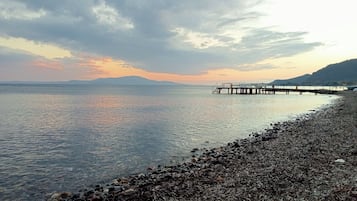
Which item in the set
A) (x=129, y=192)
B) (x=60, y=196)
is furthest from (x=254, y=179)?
(x=60, y=196)

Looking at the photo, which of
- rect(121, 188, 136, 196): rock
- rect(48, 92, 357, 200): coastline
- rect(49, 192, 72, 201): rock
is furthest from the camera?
rect(49, 192, 72, 201): rock

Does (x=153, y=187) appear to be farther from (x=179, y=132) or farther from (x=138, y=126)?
(x=138, y=126)

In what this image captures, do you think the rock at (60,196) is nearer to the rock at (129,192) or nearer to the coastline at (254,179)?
the coastline at (254,179)

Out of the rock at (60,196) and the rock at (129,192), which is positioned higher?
the rock at (129,192)

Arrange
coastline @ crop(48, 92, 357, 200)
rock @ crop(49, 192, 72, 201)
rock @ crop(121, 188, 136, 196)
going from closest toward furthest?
coastline @ crop(48, 92, 357, 200) < rock @ crop(121, 188, 136, 196) < rock @ crop(49, 192, 72, 201)

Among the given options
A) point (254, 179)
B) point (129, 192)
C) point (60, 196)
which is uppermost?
point (254, 179)

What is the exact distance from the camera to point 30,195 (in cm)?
1189

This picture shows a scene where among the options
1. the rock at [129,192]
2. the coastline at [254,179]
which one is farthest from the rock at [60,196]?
the rock at [129,192]

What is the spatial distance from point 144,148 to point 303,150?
10245 millimetres

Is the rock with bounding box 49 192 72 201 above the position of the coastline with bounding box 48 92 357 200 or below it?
below

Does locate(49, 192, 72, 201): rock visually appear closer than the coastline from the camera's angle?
No

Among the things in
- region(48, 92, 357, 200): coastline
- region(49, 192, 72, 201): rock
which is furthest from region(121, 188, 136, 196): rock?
region(49, 192, 72, 201): rock

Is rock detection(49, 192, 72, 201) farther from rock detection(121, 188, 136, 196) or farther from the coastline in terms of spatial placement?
rock detection(121, 188, 136, 196)

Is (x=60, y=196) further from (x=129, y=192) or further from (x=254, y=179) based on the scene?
(x=254, y=179)
